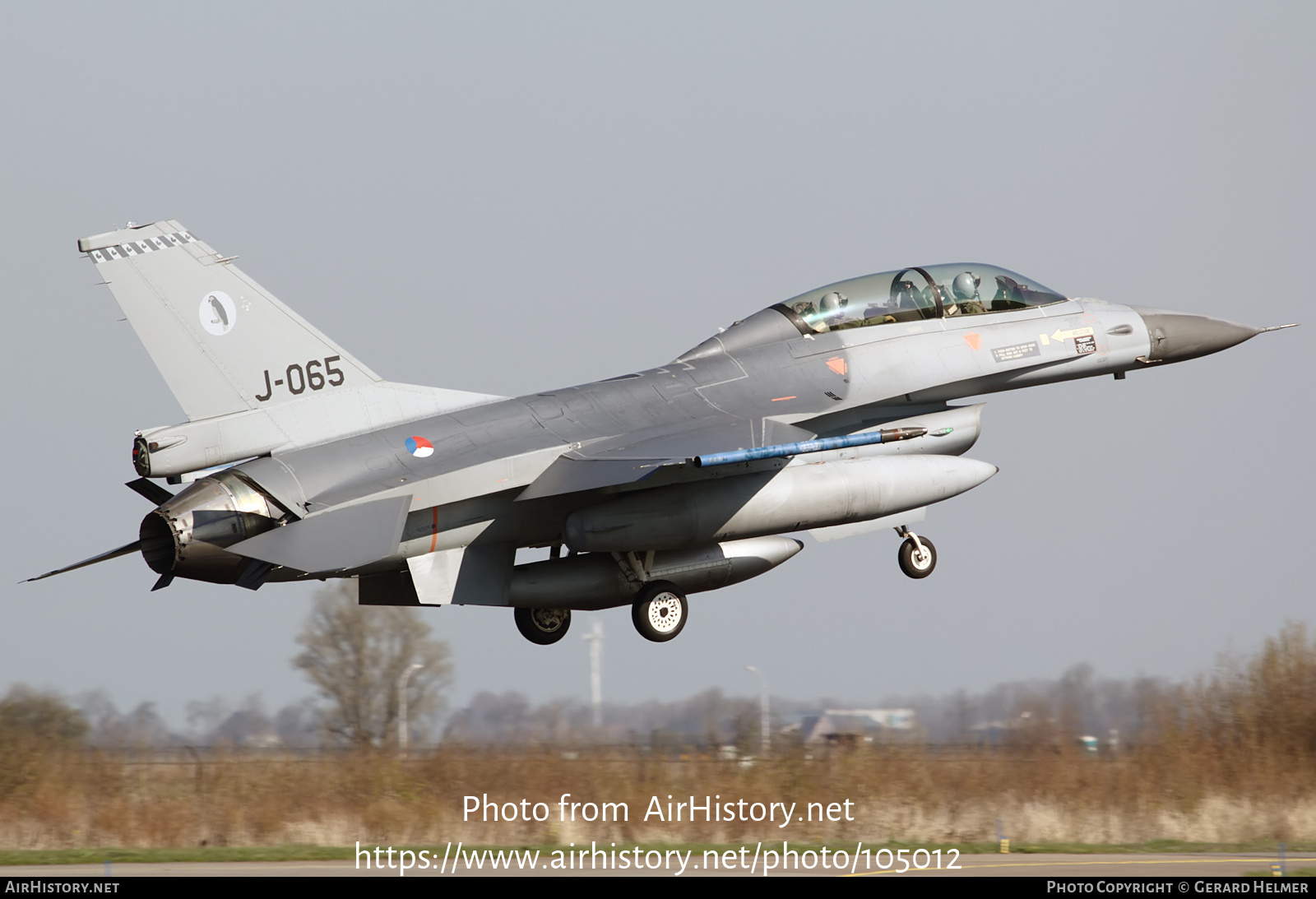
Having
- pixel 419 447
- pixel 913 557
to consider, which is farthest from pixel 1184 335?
pixel 419 447

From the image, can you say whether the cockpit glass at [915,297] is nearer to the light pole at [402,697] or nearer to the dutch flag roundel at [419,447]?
the dutch flag roundel at [419,447]

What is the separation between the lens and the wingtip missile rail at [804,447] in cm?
1328

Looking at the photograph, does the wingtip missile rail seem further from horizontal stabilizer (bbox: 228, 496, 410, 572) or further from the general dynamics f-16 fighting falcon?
horizontal stabilizer (bbox: 228, 496, 410, 572)

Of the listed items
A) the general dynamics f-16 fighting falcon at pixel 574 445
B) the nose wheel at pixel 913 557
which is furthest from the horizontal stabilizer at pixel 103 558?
the nose wheel at pixel 913 557

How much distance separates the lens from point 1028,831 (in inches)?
718

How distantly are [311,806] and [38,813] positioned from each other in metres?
3.37

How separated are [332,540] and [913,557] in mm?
6368

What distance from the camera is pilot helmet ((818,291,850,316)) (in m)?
16.2

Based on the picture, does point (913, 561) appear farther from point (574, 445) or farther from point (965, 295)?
point (574, 445)

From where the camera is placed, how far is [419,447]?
551 inches

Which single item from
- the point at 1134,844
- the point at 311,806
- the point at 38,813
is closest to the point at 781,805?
the point at 1134,844

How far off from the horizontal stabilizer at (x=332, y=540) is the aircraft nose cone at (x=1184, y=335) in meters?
8.95

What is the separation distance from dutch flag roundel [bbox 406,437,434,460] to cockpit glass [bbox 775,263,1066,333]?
4313mm

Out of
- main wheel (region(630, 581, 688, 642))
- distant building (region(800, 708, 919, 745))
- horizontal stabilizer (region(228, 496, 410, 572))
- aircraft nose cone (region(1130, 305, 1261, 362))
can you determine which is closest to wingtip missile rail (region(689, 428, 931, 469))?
main wheel (region(630, 581, 688, 642))
